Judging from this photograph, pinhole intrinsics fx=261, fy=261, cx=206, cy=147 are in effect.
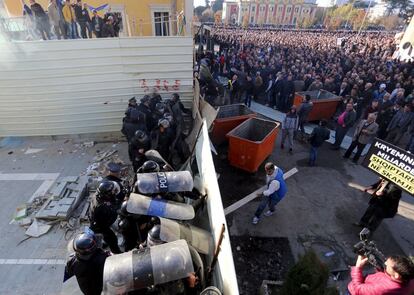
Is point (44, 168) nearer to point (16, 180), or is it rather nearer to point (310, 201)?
point (16, 180)

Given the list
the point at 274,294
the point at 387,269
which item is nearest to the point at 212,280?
the point at 274,294

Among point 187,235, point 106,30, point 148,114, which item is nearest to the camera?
point 187,235

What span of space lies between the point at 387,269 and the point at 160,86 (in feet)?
24.2

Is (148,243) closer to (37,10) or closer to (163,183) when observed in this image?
(163,183)

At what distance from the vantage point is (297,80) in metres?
12.2

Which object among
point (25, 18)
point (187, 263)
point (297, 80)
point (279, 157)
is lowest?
point (279, 157)

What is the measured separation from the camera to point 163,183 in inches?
151

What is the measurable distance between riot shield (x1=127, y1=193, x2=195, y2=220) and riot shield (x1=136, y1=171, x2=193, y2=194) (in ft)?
0.60

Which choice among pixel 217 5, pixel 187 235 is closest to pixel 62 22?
pixel 187 235

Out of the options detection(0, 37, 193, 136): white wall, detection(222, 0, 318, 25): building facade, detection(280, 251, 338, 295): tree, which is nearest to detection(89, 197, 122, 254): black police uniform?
detection(280, 251, 338, 295): tree

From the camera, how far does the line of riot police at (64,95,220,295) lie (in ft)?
8.57

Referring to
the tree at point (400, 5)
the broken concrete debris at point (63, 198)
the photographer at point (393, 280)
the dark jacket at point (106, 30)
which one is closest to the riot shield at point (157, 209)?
the photographer at point (393, 280)

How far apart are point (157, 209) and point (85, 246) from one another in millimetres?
968

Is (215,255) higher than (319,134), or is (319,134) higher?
(215,255)
